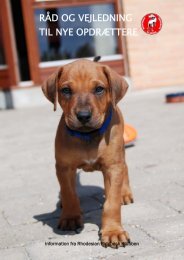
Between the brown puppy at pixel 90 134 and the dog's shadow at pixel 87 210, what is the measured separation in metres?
0.16

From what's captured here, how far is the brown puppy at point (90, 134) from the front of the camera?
3.79 meters

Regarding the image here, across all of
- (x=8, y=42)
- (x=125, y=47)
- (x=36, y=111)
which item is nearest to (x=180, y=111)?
(x=36, y=111)

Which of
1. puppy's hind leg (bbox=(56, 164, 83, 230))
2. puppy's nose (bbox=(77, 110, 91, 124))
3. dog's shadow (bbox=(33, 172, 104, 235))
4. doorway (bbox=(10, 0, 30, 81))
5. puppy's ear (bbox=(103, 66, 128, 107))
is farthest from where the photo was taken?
doorway (bbox=(10, 0, 30, 81))

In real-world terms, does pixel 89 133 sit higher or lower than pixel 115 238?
higher

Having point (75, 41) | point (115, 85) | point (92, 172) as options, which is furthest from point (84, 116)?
point (75, 41)

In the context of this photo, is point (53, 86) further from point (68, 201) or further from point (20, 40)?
point (20, 40)

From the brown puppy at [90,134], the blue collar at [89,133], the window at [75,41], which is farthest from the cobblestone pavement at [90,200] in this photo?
the window at [75,41]

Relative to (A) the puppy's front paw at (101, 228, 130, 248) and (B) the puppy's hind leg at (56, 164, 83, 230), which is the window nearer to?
(B) the puppy's hind leg at (56, 164, 83, 230)

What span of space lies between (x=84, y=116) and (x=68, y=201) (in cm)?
93

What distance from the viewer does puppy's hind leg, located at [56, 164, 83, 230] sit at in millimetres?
4191

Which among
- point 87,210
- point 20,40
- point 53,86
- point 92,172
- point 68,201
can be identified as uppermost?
point 53,86

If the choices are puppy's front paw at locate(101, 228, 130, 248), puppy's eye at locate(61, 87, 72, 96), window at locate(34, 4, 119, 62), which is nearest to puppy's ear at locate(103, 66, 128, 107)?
puppy's eye at locate(61, 87, 72, 96)

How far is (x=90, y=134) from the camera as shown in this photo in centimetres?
407

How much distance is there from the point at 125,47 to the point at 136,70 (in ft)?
2.85
